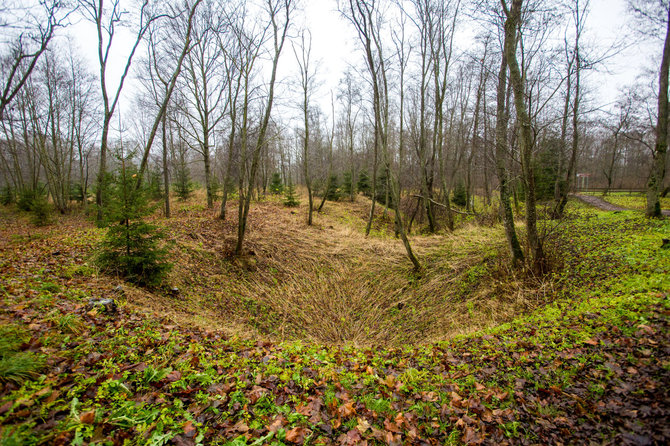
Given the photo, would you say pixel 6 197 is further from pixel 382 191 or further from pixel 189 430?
pixel 189 430

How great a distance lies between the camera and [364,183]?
23.0 metres

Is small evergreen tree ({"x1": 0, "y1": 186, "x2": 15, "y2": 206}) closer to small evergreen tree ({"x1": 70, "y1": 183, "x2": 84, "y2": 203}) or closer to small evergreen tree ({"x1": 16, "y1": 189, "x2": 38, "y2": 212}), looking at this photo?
small evergreen tree ({"x1": 70, "y1": 183, "x2": 84, "y2": 203})

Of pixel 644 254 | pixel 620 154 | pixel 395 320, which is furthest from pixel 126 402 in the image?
pixel 620 154

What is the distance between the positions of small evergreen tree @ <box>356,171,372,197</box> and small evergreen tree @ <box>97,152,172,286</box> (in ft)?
62.0

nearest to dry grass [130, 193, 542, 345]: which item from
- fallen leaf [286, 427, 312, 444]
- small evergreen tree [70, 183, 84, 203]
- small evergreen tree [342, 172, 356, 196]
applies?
fallen leaf [286, 427, 312, 444]

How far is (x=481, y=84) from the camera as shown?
11.9m

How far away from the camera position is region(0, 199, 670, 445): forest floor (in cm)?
211

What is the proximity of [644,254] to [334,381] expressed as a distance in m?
6.21

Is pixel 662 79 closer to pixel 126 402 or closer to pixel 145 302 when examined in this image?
pixel 126 402

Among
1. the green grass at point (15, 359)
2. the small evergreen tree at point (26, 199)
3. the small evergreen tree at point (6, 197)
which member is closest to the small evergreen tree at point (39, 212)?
the small evergreen tree at point (26, 199)

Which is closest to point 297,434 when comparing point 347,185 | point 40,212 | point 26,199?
point 40,212

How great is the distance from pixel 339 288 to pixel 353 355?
318cm

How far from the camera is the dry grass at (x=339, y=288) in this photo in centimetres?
500

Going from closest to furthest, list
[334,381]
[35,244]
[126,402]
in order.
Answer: [126,402] < [334,381] < [35,244]
